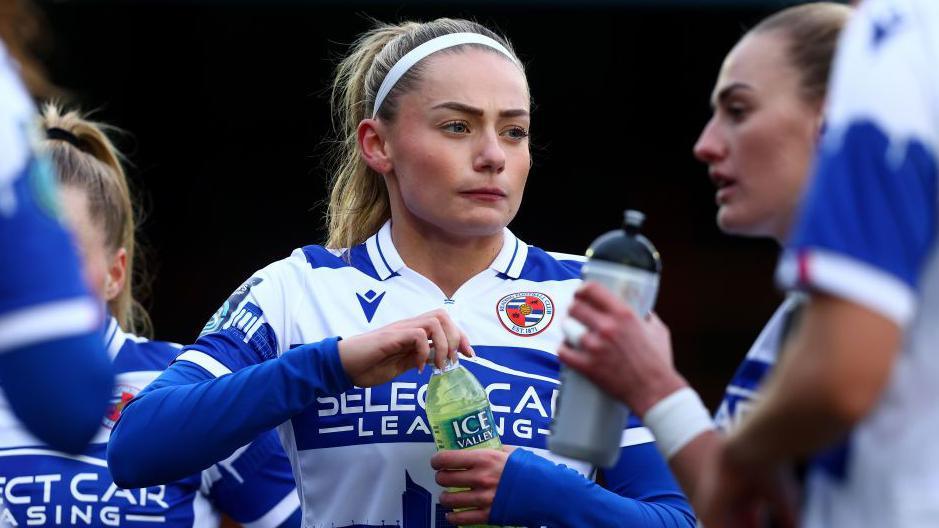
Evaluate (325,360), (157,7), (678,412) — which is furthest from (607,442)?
(157,7)

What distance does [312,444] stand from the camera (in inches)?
111

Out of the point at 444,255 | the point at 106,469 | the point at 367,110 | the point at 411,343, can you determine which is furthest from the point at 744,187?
the point at 106,469

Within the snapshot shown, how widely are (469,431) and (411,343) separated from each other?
0.71 feet

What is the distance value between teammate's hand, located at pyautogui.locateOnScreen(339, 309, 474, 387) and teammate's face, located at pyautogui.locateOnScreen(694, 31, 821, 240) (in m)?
0.70

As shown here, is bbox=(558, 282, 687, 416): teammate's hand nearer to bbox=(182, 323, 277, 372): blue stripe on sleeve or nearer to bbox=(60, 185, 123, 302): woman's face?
bbox=(182, 323, 277, 372): blue stripe on sleeve

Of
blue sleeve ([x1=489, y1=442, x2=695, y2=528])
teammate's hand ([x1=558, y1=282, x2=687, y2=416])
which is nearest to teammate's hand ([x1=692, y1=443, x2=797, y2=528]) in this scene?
teammate's hand ([x1=558, y1=282, x2=687, y2=416])

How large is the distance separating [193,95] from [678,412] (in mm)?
6045

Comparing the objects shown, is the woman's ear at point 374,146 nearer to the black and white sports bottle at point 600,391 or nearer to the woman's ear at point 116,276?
the woman's ear at point 116,276

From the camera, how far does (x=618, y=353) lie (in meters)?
1.91

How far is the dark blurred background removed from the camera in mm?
7191

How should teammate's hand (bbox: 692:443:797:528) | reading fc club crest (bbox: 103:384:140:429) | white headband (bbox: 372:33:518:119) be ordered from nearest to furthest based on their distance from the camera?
teammate's hand (bbox: 692:443:797:528), white headband (bbox: 372:33:518:119), reading fc club crest (bbox: 103:384:140:429)

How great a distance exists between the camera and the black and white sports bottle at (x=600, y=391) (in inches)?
76.2

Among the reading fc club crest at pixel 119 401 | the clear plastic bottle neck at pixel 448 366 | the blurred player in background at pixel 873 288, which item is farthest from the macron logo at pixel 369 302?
the blurred player in background at pixel 873 288

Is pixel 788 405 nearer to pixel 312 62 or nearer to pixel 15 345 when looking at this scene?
pixel 15 345
